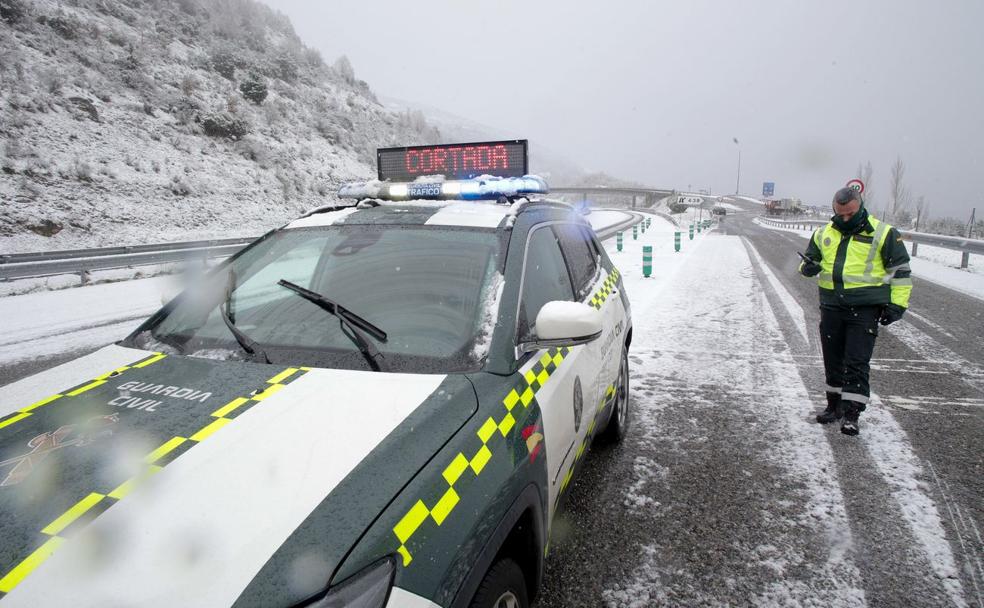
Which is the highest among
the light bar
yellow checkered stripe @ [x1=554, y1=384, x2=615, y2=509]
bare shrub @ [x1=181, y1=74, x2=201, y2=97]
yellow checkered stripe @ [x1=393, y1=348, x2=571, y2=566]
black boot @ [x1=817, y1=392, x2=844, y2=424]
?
bare shrub @ [x1=181, y1=74, x2=201, y2=97]

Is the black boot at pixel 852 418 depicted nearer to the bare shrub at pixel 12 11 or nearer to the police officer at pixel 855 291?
the police officer at pixel 855 291

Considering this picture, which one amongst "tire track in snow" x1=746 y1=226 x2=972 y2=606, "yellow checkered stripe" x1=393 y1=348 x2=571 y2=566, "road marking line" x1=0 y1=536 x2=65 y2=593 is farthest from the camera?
"tire track in snow" x1=746 y1=226 x2=972 y2=606

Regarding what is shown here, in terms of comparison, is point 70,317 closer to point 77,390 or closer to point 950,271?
point 77,390

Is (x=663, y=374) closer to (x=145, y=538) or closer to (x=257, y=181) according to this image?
(x=145, y=538)

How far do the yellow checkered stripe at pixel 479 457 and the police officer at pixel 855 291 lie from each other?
3.06 m

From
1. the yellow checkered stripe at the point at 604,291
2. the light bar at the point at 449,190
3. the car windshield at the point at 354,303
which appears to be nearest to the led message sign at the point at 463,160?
the yellow checkered stripe at the point at 604,291

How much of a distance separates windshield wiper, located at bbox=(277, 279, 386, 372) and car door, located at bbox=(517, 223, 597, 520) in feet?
1.81

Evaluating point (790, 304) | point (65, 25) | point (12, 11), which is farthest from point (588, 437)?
point (65, 25)

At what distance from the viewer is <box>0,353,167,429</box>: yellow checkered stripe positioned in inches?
66.8

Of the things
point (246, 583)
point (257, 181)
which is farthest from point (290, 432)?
point (257, 181)

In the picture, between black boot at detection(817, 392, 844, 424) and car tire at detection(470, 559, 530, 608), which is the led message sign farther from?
car tire at detection(470, 559, 530, 608)

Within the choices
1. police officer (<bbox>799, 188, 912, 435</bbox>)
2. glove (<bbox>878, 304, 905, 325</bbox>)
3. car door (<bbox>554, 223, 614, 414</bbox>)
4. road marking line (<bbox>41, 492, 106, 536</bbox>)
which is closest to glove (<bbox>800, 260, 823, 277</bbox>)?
police officer (<bbox>799, 188, 912, 435</bbox>)

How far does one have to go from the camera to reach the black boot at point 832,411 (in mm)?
4242

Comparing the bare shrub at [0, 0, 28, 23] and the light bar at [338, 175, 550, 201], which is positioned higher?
the bare shrub at [0, 0, 28, 23]
